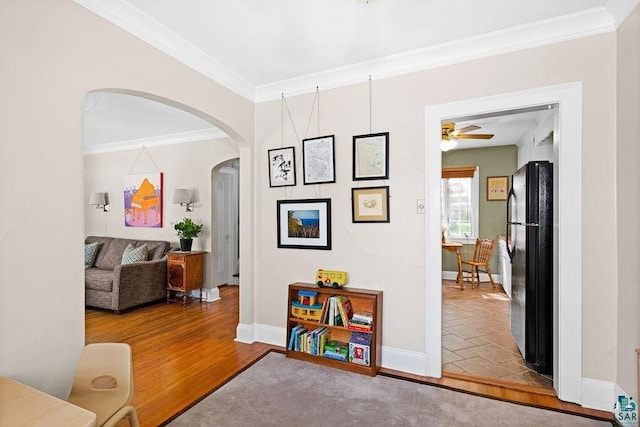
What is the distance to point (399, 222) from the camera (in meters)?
2.84

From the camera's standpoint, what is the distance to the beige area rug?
207cm

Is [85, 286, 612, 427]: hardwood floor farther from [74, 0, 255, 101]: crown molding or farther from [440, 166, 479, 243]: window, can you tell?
[440, 166, 479, 243]: window

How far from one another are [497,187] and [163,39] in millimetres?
6010

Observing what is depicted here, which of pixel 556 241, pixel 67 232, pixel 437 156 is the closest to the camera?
pixel 67 232

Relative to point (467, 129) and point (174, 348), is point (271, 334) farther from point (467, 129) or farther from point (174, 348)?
point (467, 129)

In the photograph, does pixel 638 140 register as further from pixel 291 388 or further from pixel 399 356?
pixel 291 388

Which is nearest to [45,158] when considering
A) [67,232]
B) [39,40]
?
[67,232]

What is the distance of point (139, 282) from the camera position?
4.55 metres

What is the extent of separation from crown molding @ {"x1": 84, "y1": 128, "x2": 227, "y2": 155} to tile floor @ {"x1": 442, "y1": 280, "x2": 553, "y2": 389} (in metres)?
4.11

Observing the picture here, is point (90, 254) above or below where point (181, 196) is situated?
below

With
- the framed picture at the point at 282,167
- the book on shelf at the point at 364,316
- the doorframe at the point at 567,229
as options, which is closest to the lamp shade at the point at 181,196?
the framed picture at the point at 282,167

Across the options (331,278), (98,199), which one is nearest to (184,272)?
(98,199)

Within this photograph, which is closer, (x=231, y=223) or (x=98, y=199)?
(x=98, y=199)

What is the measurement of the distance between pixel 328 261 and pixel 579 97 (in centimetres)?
232
